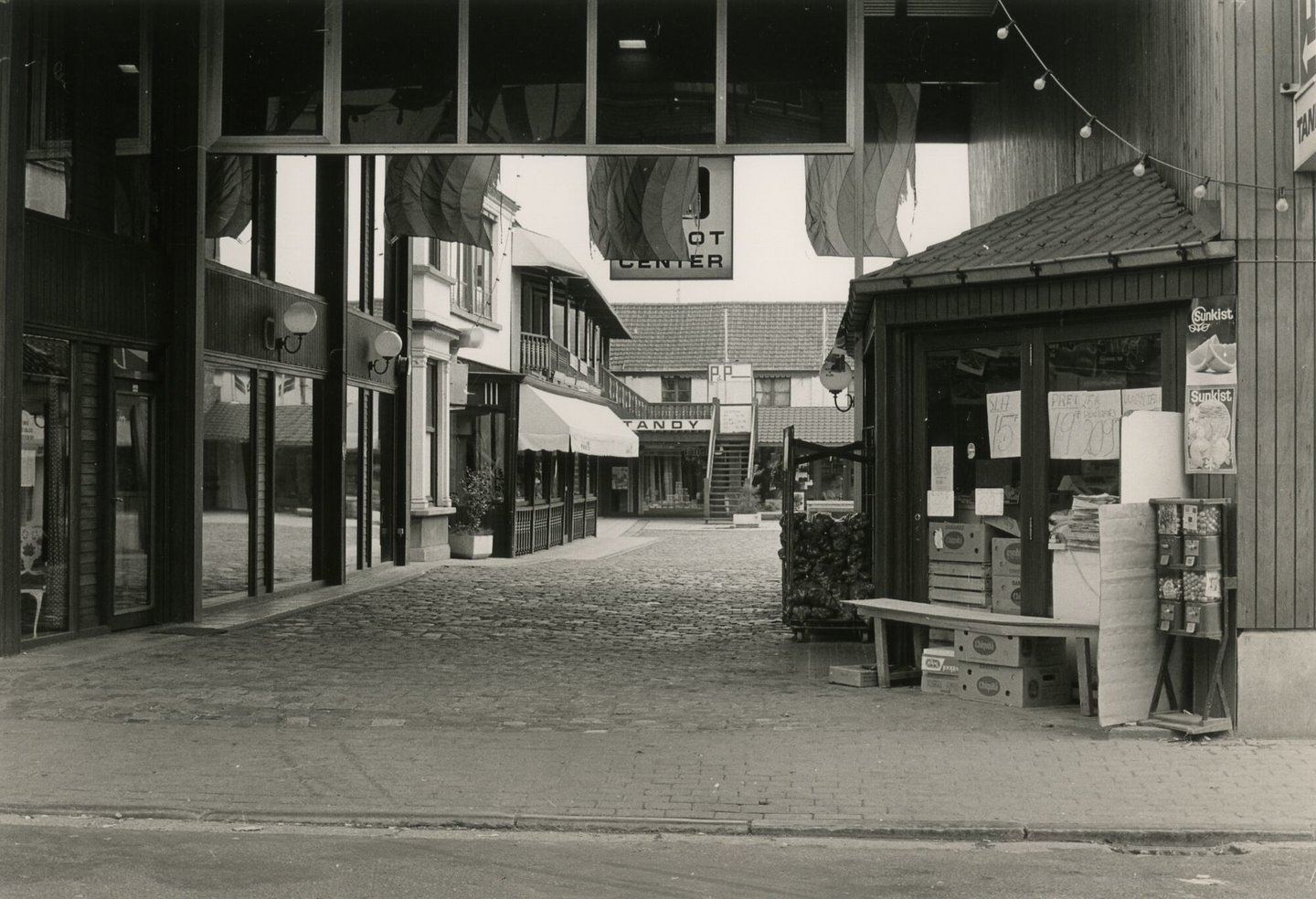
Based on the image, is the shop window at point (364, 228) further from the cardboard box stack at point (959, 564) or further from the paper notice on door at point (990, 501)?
the paper notice on door at point (990, 501)

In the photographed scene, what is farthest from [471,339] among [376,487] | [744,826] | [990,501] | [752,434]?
[752,434]

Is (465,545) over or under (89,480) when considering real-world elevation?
under

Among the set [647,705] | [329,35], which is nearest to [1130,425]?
[647,705]

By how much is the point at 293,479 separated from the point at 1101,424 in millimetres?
10326

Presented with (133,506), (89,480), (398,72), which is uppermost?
(398,72)

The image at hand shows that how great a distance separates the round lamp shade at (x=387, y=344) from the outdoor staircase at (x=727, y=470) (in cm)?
2808

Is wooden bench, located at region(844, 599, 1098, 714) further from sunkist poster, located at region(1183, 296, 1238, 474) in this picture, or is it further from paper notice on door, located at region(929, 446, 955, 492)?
sunkist poster, located at region(1183, 296, 1238, 474)

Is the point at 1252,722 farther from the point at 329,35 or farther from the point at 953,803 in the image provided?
the point at 329,35

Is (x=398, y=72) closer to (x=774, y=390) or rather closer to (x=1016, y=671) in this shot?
(x=1016, y=671)

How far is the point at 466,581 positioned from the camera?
59.4ft

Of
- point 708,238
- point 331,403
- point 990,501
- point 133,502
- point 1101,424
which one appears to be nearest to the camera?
point 1101,424

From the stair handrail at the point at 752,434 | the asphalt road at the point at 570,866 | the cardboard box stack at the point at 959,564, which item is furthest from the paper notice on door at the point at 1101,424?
the stair handrail at the point at 752,434

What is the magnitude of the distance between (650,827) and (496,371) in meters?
19.4

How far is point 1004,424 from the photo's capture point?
9.41 meters
